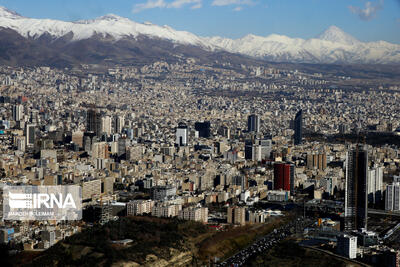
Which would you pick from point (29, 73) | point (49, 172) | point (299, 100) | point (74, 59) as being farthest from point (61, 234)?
point (74, 59)

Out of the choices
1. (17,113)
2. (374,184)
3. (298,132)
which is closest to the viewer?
(374,184)

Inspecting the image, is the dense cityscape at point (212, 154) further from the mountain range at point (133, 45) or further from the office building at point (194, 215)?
the mountain range at point (133, 45)

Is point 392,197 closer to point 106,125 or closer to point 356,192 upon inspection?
point 356,192

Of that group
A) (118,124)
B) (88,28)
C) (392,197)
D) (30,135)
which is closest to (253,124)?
(118,124)

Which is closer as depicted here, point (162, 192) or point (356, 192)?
point (356, 192)

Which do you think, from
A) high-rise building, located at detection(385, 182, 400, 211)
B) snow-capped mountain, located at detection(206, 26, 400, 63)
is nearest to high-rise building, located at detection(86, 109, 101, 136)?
high-rise building, located at detection(385, 182, 400, 211)

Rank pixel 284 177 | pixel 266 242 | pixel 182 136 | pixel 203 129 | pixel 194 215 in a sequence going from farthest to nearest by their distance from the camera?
pixel 203 129
pixel 182 136
pixel 284 177
pixel 194 215
pixel 266 242

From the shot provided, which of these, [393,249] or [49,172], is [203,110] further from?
[393,249]
